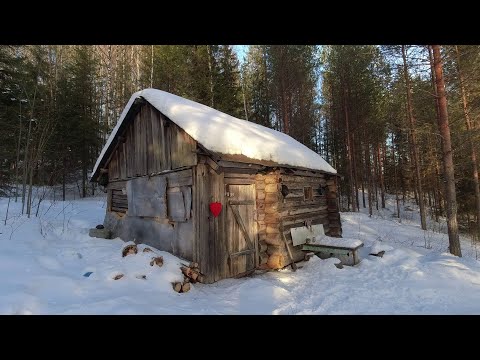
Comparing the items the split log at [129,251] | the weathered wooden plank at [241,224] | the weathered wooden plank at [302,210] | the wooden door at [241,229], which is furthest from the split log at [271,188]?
the split log at [129,251]

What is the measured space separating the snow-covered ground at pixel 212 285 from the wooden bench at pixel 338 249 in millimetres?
320

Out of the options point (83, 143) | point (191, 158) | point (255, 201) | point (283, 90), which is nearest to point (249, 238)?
point (255, 201)

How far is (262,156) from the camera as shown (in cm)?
872

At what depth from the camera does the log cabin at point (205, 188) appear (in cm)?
748

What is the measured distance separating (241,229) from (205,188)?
1.75 m

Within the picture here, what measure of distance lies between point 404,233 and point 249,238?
39.3 feet

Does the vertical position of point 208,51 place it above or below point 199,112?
above

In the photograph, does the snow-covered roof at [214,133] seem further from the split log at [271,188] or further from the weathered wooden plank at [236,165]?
the split log at [271,188]

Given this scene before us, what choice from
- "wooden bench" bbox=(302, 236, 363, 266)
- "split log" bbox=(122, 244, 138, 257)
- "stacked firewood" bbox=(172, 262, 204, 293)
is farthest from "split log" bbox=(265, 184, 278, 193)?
"split log" bbox=(122, 244, 138, 257)

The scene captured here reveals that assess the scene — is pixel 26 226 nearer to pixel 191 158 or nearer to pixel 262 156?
pixel 191 158

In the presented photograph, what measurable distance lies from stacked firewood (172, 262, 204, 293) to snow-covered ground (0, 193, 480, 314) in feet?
0.49

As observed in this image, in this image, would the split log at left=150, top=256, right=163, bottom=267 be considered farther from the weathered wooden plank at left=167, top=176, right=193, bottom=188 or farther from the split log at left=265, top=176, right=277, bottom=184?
the split log at left=265, top=176, right=277, bottom=184

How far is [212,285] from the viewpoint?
7121mm

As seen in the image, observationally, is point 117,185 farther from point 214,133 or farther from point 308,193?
point 308,193
